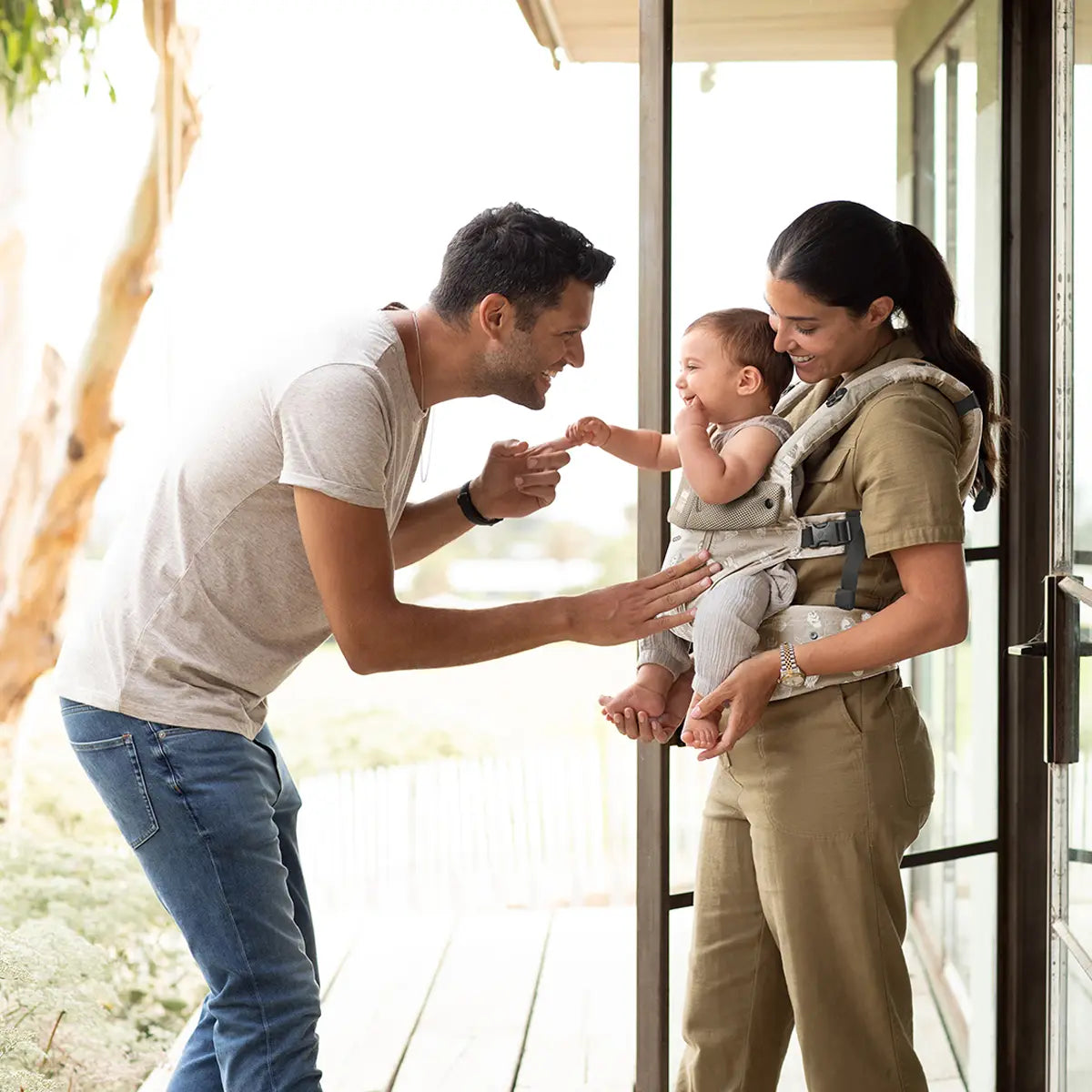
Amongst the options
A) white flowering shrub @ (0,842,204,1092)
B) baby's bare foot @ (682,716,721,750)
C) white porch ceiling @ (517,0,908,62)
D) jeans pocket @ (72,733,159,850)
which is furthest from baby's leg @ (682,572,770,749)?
white flowering shrub @ (0,842,204,1092)

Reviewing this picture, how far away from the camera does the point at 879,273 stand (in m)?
1.40

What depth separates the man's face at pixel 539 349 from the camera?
1.55 meters

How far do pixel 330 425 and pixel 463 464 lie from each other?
570cm

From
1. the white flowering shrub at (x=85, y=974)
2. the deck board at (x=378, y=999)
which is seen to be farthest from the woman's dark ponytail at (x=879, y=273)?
the white flowering shrub at (x=85, y=974)

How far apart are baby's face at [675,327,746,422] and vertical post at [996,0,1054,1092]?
0.64 metres

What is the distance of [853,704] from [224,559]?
78 centimetres

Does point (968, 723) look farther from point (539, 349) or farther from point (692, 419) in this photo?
point (539, 349)

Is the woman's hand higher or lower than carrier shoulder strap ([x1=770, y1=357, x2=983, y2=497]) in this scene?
lower

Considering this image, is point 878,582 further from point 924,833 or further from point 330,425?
point 924,833

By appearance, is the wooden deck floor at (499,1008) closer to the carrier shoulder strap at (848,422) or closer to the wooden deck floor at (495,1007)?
the wooden deck floor at (495,1007)

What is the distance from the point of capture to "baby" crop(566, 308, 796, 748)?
4.78 ft

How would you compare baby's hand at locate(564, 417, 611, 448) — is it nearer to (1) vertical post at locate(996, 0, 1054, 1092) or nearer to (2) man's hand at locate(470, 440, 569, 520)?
(2) man's hand at locate(470, 440, 569, 520)

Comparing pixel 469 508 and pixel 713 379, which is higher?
pixel 713 379

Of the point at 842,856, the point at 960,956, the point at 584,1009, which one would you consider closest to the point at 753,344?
the point at 842,856
